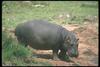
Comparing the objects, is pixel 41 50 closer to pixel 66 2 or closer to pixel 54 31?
pixel 54 31

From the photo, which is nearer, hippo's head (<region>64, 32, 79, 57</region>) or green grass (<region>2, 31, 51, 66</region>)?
green grass (<region>2, 31, 51, 66</region>)

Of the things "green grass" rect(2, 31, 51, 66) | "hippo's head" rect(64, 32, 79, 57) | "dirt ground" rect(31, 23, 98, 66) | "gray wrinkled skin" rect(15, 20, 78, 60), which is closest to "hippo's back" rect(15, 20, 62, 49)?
"gray wrinkled skin" rect(15, 20, 78, 60)

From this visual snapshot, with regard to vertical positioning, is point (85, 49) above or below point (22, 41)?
below

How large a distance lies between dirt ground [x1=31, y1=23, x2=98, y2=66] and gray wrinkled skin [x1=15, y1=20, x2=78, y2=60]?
0.95 ft

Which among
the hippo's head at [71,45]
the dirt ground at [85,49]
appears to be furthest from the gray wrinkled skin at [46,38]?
the dirt ground at [85,49]

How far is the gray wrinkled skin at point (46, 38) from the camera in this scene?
9266 millimetres

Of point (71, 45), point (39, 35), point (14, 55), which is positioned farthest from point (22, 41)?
point (14, 55)

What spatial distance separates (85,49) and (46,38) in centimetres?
171

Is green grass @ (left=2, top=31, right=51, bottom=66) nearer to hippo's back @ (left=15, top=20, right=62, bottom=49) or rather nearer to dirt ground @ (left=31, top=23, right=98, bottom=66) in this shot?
dirt ground @ (left=31, top=23, right=98, bottom=66)

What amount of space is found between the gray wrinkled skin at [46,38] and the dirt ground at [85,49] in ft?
0.95

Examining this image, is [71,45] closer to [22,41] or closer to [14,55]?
[22,41]

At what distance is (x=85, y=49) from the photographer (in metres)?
10.6

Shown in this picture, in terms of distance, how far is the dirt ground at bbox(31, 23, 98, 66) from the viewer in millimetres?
9008

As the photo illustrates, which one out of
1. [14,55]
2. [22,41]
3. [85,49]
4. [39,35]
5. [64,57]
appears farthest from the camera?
[85,49]
